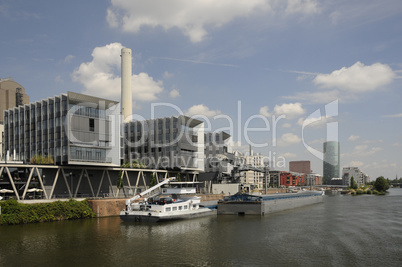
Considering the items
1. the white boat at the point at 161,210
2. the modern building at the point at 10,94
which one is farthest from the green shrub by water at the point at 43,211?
the modern building at the point at 10,94

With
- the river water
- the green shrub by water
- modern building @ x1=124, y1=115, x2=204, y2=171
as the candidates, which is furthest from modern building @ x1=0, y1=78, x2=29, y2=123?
the river water

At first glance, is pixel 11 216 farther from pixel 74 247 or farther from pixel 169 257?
pixel 169 257

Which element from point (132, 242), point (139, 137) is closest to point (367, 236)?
point (132, 242)

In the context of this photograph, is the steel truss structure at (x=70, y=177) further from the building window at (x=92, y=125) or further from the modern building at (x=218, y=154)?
the modern building at (x=218, y=154)

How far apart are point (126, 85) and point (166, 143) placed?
134 ft

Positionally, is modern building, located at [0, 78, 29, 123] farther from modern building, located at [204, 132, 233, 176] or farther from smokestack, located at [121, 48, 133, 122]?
modern building, located at [204, 132, 233, 176]

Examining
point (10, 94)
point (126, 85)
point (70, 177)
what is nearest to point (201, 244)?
point (70, 177)

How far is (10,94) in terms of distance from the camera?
6491 inches

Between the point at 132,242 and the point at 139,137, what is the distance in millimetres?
70581

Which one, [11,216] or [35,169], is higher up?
[35,169]

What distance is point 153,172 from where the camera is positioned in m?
99.6

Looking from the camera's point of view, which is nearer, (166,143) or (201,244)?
(201,244)

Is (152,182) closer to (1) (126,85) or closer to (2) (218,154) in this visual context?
(2) (218,154)

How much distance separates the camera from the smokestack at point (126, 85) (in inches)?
5251
